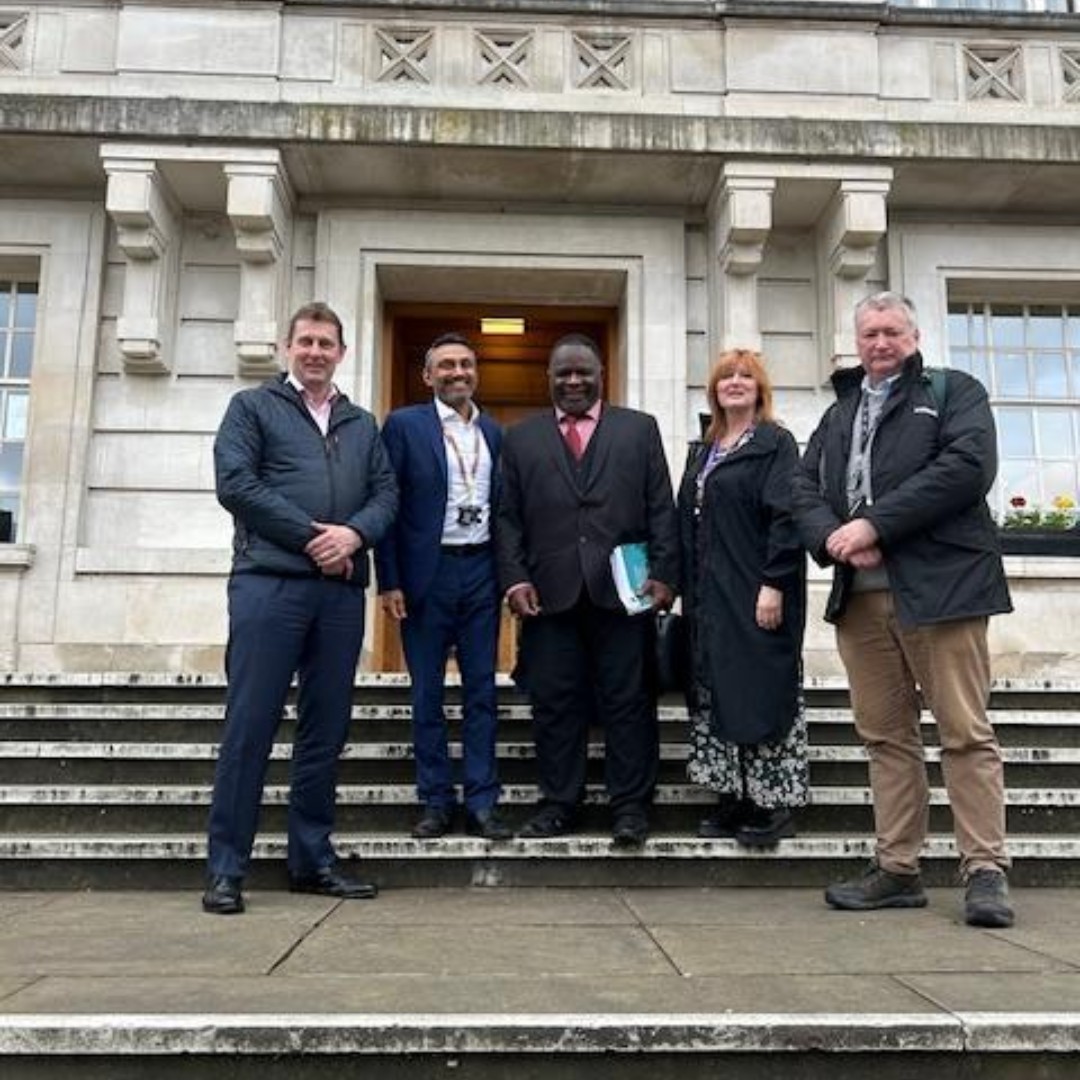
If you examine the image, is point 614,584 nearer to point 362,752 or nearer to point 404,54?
point 362,752

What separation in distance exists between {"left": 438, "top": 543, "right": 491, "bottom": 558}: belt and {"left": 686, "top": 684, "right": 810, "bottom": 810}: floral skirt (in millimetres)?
1125

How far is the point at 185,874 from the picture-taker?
14.3ft

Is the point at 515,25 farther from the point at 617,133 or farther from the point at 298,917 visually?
the point at 298,917

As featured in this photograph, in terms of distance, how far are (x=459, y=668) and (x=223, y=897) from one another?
1343mm

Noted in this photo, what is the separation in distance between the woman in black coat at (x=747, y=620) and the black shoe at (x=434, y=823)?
1.03 m

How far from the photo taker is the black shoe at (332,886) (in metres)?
4.12

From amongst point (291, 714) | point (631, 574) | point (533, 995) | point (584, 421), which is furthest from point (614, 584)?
point (533, 995)

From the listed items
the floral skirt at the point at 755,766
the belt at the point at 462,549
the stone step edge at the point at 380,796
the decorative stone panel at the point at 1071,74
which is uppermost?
the decorative stone panel at the point at 1071,74

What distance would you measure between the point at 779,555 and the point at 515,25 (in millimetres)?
5542

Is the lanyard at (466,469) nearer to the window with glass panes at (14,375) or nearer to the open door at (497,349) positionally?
the open door at (497,349)

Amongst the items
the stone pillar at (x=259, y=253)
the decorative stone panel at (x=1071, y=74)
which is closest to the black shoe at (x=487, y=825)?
the stone pillar at (x=259, y=253)

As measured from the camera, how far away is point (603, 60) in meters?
8.30

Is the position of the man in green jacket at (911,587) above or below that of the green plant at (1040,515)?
below

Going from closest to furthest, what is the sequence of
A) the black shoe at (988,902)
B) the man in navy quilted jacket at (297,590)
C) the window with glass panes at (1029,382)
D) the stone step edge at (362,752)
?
the black shoe at (988,902) → the man in navy quilted jacket at (297,590) → the stone step edge at (362,752) → the window with glass panes at (1029,382)
